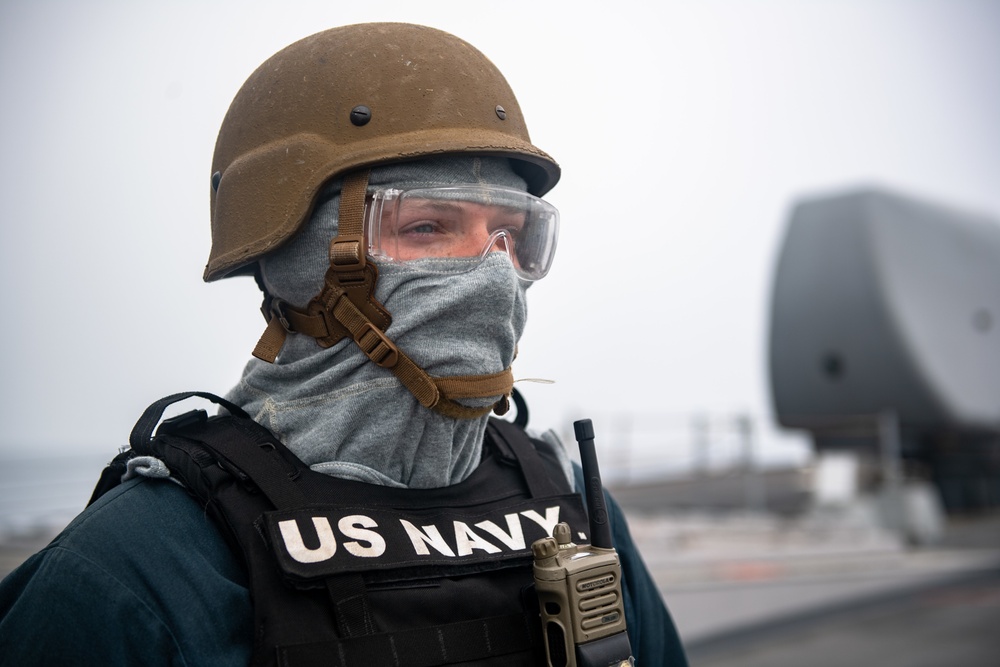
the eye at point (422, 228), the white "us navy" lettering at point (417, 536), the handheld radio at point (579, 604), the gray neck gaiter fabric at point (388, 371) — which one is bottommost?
the handheld radio at point (579, 604)

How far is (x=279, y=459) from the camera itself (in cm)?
141

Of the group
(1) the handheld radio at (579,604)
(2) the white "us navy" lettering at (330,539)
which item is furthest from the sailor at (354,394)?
(1) the handheld radio at (579,604)

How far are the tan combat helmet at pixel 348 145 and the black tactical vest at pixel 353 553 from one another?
186mm

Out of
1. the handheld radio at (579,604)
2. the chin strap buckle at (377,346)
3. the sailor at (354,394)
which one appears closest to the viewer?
the sailor at (354,394)

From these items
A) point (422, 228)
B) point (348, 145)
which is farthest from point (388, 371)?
point (348, 145)

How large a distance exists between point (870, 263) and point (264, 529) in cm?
1016

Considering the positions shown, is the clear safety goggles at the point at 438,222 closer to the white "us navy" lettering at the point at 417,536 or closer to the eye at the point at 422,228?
the eye at the point at 422,228

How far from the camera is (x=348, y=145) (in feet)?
5.17

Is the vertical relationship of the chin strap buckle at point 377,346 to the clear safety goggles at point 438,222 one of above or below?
below

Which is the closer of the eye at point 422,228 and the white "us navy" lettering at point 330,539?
the white "us navy" lettering at point 330,539

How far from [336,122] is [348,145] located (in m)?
0.06

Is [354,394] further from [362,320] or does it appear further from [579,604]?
[579,604]

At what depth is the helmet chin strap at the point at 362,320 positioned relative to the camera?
4.83 feet

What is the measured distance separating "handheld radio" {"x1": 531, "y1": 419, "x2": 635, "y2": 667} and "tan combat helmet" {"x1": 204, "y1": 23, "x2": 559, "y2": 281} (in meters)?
0.71
